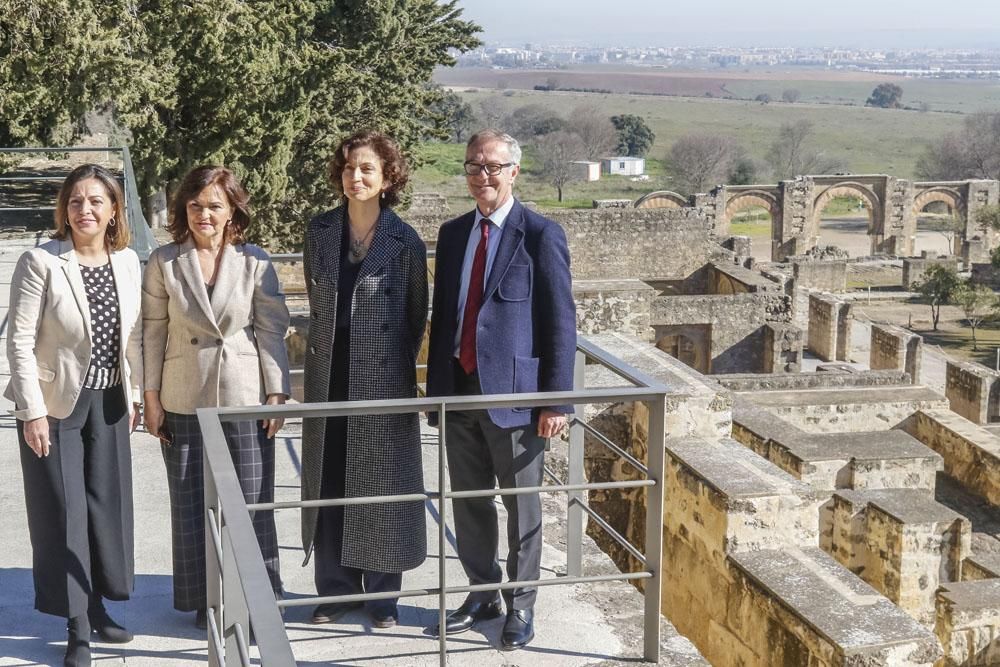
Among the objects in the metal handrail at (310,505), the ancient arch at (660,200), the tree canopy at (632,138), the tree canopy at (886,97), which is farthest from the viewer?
the tree canopy at (886,97)

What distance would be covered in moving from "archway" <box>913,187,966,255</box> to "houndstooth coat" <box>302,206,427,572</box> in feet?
170

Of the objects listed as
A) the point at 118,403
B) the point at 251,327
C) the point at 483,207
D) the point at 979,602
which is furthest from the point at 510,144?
the point at 979,602

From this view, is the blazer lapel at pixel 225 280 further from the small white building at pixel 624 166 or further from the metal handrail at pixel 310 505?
the small white building at pixel 624 166

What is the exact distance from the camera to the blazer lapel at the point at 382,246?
455cm

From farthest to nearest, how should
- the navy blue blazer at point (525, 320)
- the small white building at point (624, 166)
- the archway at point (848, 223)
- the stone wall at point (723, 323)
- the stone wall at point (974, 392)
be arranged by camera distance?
the small white building at point (624, 166) → the archway at point (848, 223) → the stone wall at point (723, 323) → the stone wall at point (974, 392) → the navy blue blazer at point (525, 320)

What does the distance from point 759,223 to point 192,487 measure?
65.2m

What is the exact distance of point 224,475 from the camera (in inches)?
123

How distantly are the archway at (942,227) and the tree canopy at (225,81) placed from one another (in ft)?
116

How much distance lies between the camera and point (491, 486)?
468cm

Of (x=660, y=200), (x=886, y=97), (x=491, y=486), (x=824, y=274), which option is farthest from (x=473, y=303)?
(x=886, y=97)

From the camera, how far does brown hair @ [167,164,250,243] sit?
4387 millimetres

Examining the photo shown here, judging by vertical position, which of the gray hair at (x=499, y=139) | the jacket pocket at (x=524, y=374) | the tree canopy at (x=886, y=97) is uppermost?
the tree canopy at (x=886, y=97)

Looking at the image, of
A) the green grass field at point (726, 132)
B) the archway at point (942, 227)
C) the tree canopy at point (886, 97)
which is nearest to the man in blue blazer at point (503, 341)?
the archway at point (942, 227)

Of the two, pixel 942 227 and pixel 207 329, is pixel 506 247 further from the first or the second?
pixel 942 227
